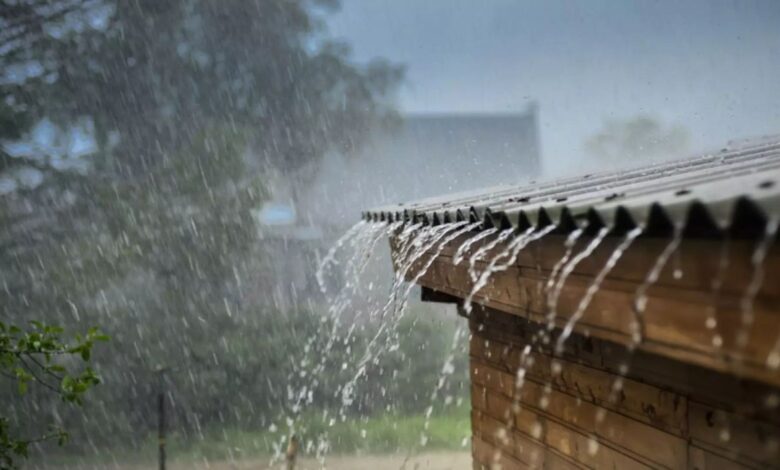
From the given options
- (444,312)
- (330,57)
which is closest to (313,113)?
(330,57)

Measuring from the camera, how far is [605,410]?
2.17m

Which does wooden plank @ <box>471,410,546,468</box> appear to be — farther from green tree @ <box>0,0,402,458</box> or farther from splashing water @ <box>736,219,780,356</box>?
green tree @ <box>0,0,402,458</box>

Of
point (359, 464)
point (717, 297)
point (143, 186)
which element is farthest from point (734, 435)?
point (143, 186)

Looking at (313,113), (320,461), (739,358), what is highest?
(313,113)

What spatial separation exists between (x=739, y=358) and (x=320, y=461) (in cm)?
1137

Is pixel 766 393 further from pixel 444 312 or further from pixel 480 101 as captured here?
pixel 480 101

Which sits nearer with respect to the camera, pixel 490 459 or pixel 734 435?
pixel 734 435

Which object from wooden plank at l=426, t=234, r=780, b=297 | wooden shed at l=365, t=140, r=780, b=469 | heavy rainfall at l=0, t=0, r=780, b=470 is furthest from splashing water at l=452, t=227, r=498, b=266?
heavy rainfall at l=0, t=0, r=780, b=470

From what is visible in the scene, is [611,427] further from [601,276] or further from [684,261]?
[684,261]

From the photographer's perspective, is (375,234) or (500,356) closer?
(500,356)

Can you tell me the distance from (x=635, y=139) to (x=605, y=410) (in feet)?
71.1

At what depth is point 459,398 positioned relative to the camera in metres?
14.8

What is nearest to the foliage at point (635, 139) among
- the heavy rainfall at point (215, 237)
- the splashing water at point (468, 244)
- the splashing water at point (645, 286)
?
the heavy rainfall at point (215, 237)

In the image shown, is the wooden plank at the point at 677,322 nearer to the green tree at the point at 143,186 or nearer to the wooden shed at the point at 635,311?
the wooden shed at the point at 635,311
